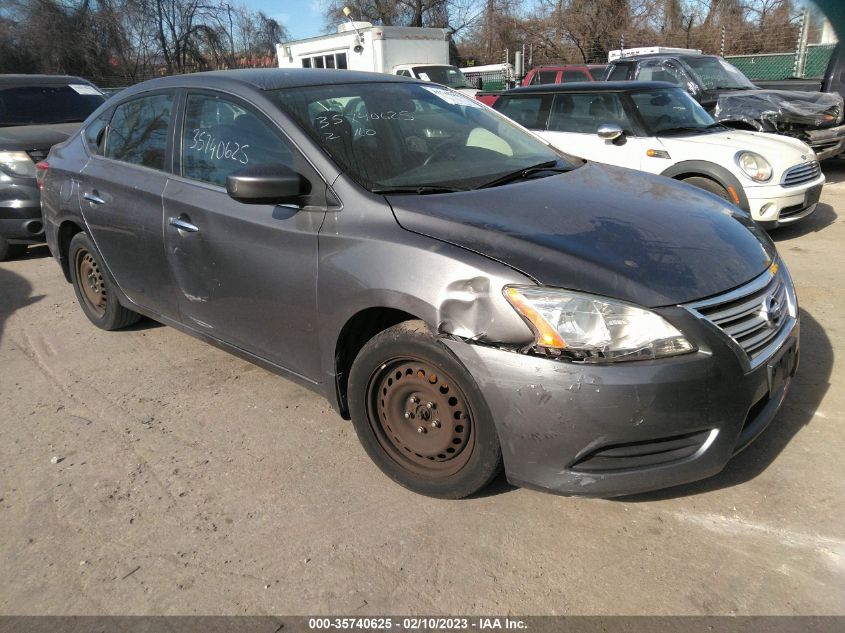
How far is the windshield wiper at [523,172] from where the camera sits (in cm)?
314

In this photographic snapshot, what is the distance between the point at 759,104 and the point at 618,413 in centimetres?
859

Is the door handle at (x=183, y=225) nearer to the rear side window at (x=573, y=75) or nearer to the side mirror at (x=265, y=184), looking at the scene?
the side mirror at (x=265, y=184)

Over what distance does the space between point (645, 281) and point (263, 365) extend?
1.93 m

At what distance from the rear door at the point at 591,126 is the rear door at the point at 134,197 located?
4508mm

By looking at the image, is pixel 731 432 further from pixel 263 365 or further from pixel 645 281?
pixel 263 365

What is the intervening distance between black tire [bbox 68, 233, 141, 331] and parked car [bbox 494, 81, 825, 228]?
14.1 ft

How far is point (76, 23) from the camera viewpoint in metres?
32.7

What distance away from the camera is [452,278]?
8.08 ft

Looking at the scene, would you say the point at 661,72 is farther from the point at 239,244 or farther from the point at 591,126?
the point at 239,244

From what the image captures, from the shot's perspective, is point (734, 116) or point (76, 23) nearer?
point (734, 116)

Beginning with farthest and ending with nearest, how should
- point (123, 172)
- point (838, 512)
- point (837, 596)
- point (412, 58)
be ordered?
point (412, 58)
point (123, 172)
point (838, 512)
point (837, 596)

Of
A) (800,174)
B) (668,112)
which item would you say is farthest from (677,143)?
(800,174)

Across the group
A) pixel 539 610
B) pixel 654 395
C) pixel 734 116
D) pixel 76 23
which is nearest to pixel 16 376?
pixel 539 610

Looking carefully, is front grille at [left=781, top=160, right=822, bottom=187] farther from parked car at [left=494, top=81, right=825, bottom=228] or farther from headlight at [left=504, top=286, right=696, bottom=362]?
headlight at [left=504, top=286, right=696, bottom=362]
